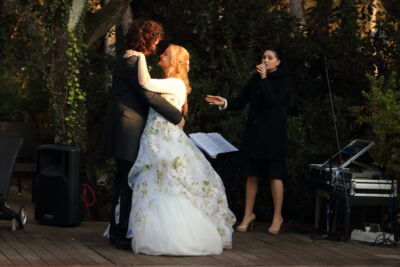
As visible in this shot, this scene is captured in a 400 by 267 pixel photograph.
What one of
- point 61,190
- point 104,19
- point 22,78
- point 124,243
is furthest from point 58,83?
point 22,78

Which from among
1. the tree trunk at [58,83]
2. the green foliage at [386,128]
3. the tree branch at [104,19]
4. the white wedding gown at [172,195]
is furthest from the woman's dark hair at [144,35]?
the tree branch at [104,19]

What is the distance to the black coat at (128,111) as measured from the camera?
883 centimetres

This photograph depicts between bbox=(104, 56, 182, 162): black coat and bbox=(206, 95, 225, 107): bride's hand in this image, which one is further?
bbox=(206, 95, 225, 107): bride's hand

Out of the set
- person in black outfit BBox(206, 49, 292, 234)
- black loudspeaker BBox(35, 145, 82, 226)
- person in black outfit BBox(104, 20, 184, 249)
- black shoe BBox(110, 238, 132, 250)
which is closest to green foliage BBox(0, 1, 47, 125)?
black loudspeaker BBox(35, 145, 82, 226)

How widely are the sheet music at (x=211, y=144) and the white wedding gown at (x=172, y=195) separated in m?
1.13

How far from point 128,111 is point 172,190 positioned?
2.56ft

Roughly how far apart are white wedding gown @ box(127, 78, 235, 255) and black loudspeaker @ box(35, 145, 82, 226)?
158cm

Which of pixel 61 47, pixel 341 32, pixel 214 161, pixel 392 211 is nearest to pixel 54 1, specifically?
pixel 61 47

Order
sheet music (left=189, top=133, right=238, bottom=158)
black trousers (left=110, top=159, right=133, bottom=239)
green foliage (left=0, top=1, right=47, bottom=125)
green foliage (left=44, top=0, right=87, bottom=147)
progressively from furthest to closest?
green foliage (left=0, top=1, right=47, bottom=125) → green foliage (left=44, top=0, right=87, bottom=147) → sheet music (left=189, top=133, right=238, bottom=158) → black trousers (left=110, top=159, right=133, bottom=239)

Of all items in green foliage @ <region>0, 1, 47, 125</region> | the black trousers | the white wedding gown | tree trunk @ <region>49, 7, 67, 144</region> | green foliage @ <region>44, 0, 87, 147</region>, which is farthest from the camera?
green foliage @ <region>0, 1, 47, 125</region>

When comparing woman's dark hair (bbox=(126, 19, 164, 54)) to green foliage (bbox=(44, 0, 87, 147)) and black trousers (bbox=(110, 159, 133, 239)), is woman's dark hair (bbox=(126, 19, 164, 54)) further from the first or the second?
green foliage (bbox=(44, 0, 87, 147))

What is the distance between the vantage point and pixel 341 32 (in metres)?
13.0

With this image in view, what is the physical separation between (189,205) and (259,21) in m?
5.21

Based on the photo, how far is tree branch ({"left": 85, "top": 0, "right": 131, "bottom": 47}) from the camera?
12500 mm
